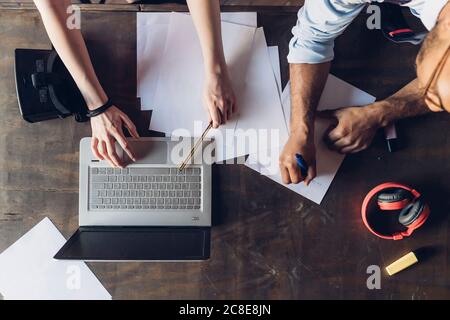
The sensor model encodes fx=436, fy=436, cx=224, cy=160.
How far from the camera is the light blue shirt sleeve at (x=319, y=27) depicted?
0.85 metres

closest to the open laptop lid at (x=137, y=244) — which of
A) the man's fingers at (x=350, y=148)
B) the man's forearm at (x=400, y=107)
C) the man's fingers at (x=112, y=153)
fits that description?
the man's fingers at (x=112, y=153)

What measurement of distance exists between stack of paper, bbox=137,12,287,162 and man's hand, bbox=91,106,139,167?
2.6 inches

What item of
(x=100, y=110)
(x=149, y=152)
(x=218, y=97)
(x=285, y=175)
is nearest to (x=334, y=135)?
(x=285, y=175)

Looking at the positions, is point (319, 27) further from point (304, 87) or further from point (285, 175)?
point (285, 175)

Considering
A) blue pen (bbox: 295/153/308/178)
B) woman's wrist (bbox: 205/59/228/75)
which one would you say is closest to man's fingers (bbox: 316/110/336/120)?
blue pen (bbox: 295/153/308/178)

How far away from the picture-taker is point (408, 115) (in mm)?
978

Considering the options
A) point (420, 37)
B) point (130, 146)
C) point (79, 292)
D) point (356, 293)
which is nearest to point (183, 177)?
point (130, 146)

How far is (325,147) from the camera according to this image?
1.00 metres

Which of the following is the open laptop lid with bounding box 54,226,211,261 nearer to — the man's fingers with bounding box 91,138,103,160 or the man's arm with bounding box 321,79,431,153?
the man's fingers with bounding box 91,138,103,160

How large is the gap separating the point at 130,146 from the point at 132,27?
0.90 ft

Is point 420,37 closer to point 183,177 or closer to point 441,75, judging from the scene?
point 441,75

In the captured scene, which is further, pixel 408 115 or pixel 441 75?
pixel 408 115

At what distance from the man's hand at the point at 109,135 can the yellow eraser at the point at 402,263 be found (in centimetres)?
62

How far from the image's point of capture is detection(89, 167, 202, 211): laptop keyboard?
964 millimetres
